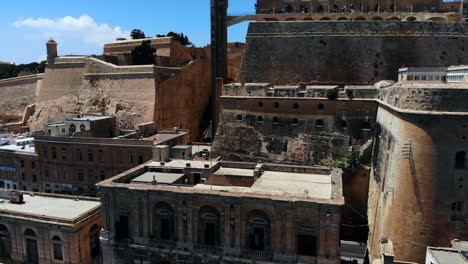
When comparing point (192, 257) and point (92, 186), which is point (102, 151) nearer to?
point (92, 186)

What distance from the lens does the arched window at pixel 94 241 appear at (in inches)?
788

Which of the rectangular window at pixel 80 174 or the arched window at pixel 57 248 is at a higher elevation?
the rectangular window at pixel 80 174

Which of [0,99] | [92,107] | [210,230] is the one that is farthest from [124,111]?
[0,99]

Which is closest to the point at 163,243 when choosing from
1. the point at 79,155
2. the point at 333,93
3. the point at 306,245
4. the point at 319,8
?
the point at 306,245

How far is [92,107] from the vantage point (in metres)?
37.1

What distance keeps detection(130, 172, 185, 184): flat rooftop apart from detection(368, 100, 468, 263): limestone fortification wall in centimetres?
1030

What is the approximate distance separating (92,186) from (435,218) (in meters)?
23.1

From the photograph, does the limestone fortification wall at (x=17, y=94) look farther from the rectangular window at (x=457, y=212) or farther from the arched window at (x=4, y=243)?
the rectangular window at (x=457, y=212)

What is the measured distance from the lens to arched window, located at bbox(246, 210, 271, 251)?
1543cm

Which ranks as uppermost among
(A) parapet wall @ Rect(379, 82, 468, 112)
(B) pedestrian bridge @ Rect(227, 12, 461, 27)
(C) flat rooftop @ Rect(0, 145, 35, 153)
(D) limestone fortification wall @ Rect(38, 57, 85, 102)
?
(B) pedestrian bridge @ Rect(227, 12, 461, 27)

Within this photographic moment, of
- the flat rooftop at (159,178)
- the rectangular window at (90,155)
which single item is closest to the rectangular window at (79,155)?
the rectangular window at (90,155)

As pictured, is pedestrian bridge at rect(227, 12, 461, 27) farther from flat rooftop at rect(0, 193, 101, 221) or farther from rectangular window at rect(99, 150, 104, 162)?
flat rooftop at rect(0, 193, 101, 221)

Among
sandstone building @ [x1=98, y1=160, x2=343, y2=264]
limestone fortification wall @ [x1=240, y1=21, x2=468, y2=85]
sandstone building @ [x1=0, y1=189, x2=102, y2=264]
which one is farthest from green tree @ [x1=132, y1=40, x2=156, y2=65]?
sandstone building @ [x1=98, y1=160, x2=343, y2=264]

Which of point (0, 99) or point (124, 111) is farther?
point (0, 99)
